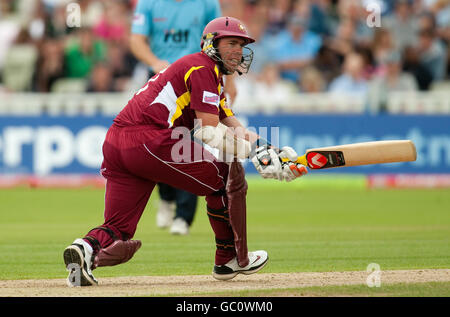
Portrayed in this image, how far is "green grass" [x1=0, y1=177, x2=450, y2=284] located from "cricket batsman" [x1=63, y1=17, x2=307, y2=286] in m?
→ 0.81

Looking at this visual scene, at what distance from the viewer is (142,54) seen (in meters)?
10.6

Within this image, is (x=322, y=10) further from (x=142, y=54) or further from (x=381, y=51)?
(x=142, y=54)

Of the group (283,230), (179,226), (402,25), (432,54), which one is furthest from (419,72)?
(179,226)

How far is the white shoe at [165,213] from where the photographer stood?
11.4m

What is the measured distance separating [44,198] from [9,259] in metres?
7.16

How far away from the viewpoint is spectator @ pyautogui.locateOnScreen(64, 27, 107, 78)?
1905 cm

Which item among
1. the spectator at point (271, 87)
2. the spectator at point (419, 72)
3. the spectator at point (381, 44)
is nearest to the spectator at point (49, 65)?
the spectator at point (271, 87)

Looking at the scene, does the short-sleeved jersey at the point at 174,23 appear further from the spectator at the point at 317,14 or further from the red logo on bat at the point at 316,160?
the spectator at the point at 317,14

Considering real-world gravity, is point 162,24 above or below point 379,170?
above

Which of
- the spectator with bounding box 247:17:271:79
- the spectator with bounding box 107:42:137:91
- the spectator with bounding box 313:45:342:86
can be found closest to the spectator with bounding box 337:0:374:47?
the spectator with bounding box 313:45:342:86

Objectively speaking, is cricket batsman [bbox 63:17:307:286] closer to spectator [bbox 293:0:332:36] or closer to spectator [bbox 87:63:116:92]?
spectator [bbox 87:63:116:92]

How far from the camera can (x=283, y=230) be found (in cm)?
1137

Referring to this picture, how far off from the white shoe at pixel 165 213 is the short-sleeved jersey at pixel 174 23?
1.79m

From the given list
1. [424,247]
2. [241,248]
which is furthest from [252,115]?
[241,248]
